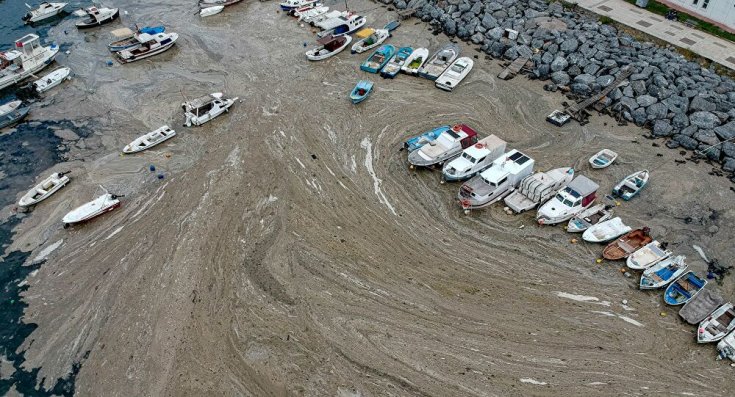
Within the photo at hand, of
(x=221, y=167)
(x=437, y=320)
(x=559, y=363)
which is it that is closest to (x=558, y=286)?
(x=559, y=363)

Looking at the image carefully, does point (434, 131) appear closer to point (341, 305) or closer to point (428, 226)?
point (428, 226)

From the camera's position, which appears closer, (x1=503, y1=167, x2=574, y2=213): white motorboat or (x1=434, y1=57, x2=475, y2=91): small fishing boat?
(x1=503, y1=167, x2=574, y2=213): white motorboat

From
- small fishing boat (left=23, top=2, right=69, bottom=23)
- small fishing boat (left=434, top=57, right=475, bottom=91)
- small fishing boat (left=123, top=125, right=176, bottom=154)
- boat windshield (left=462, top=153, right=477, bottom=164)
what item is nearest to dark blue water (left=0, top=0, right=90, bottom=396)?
small fishing boat (left=23, top=2, right=69, bottom=23)

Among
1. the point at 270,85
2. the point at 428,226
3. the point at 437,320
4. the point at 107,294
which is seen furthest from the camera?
the point at 270,85

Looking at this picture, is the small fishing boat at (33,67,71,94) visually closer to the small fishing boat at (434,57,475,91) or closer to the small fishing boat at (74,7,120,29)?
the small fishing boat at (74,7,120,29)

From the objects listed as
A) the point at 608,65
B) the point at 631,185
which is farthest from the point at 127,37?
the point at 631,185
